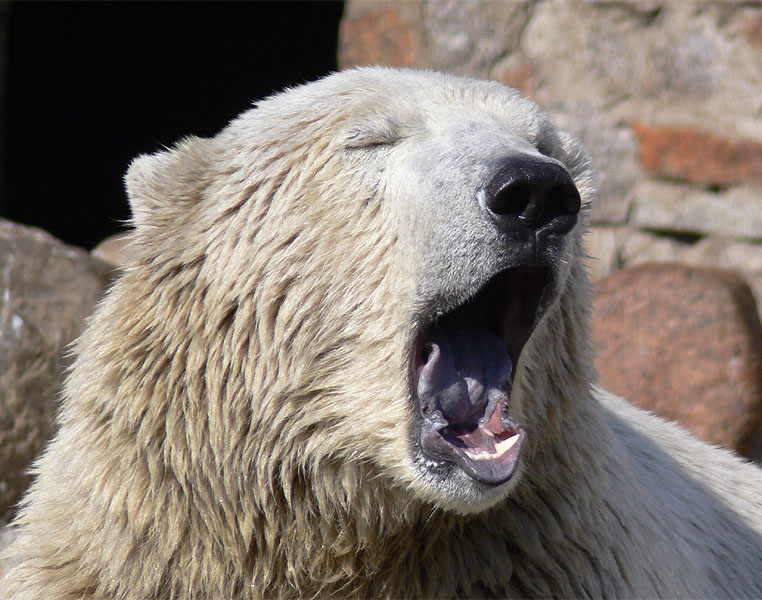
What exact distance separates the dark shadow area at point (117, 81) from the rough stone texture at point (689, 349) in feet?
21.4

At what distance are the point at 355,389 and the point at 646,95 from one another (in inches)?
103

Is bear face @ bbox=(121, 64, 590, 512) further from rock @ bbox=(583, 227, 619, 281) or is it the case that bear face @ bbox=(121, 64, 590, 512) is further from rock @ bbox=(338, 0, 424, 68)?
rock @ bbox=(338, 0, 424, 68)

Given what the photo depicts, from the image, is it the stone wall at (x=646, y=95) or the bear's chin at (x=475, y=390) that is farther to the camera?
the stone wall at (x=646, y=95)

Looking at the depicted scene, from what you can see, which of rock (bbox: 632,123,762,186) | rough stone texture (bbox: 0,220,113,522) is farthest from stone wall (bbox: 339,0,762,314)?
rough stone texture (bbox: 0,220,113,522)

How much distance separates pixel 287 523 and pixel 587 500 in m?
0.67

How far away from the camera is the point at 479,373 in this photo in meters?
2.09

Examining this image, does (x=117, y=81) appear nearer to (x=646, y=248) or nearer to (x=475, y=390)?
(x=646, y=248)

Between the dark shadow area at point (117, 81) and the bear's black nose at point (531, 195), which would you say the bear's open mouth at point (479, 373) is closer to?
the bear's black nose at point (531, 195)

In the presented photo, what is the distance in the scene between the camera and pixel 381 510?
6.64 feet

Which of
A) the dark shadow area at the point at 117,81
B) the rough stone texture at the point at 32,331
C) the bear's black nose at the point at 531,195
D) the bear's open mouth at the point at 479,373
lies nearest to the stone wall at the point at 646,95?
the rough stone texture at the point at 32,331

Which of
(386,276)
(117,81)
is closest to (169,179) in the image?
(386,276)

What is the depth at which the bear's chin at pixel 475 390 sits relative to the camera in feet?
6.18

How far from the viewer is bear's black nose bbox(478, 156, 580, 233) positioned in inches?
74.0

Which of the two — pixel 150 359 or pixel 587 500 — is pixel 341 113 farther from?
pixel 587 500
